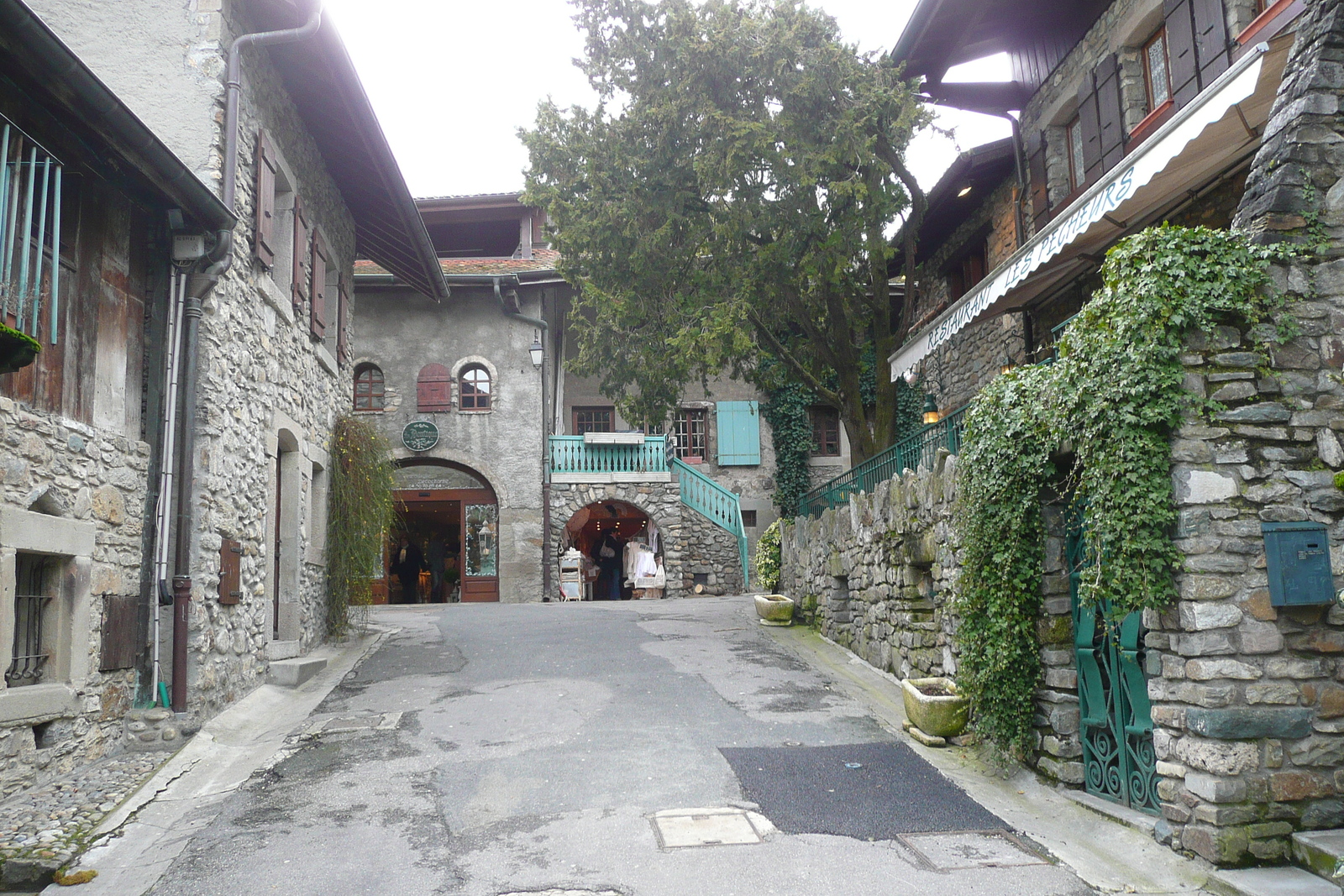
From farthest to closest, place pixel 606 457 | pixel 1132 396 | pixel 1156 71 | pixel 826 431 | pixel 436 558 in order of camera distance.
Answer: pixel 436 558, pixel 826 431, pixel 606 457, pixel 1156 71, pixel 1132 396

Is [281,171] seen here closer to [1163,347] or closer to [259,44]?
[259,44]

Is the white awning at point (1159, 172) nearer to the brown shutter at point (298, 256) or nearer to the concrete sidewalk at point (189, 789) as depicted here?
the brown shutter at point (298, 256)

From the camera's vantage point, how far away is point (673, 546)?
18.2m

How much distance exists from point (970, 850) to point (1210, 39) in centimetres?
683

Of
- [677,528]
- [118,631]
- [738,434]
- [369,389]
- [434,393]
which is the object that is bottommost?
[118,631]

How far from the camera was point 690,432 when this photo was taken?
21000 mm

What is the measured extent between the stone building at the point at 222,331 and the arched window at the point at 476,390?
8551 millimetres

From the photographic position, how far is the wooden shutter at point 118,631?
6.02 m

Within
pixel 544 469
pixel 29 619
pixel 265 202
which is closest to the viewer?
pixel 29 619

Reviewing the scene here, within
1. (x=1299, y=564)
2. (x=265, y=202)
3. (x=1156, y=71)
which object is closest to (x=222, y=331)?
(x=265, y=202)

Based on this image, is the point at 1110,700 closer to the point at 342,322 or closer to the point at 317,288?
the point at 317,288

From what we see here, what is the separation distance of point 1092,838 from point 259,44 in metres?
7.95

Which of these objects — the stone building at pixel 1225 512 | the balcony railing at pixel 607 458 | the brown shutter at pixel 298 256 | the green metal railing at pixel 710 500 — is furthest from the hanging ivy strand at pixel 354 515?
the green metal railing at pixel 710 500

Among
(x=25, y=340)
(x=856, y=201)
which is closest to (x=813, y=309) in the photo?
(x=856, y=201)
